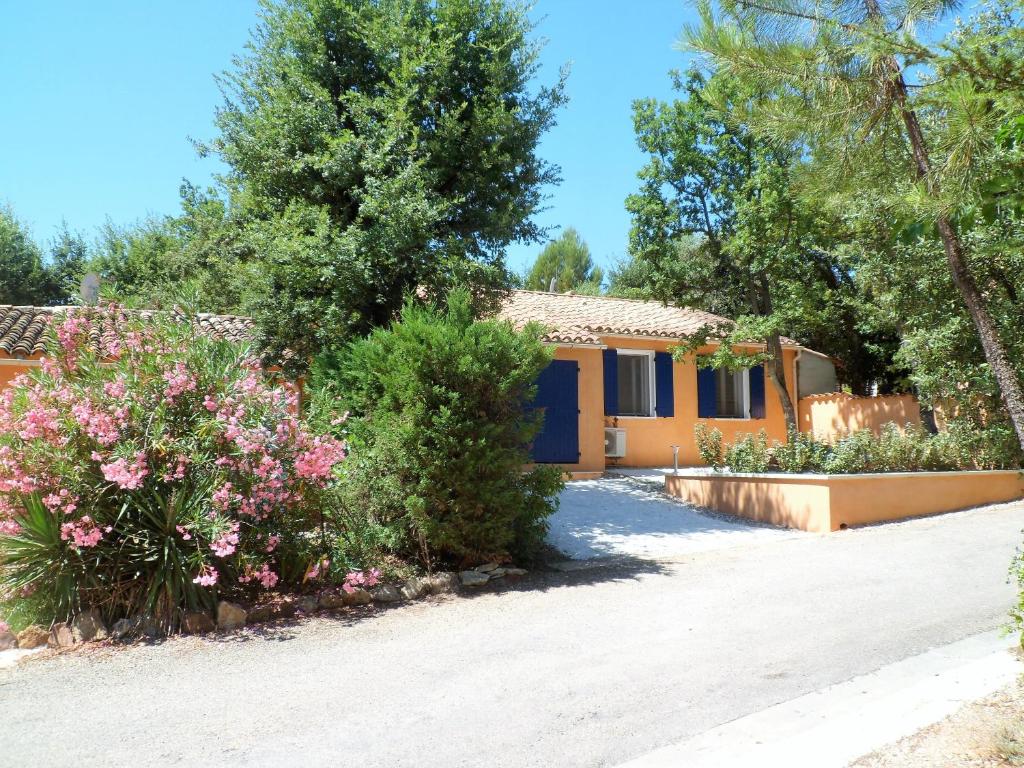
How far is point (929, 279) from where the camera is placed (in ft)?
42.9

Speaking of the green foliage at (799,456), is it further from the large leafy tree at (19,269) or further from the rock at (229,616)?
the large leafy tree at (19,269)

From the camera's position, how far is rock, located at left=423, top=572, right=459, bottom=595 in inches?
298

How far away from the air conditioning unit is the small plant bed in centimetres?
214

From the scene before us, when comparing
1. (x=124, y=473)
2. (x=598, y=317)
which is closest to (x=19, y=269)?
(x=598, y=317)

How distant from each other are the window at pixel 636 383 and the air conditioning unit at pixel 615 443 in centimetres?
103

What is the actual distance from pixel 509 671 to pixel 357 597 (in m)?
2.25

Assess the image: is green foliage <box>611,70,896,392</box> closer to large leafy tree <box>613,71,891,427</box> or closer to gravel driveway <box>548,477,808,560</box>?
large leafy tree <box>613,71,891,427</box>

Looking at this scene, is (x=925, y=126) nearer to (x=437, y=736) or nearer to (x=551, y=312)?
(x=437, y=736)

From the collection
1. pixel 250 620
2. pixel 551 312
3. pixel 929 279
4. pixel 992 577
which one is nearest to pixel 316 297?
pixel 250 620

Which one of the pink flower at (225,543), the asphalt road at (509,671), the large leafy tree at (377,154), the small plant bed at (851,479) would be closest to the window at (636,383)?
the small plant bed at (851,479)

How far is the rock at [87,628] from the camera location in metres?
6.21

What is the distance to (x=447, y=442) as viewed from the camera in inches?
300

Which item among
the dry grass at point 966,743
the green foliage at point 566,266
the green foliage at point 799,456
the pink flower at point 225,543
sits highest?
the green foliage at point 566,266

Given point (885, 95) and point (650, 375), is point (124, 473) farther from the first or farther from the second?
point (650, 375)
